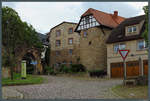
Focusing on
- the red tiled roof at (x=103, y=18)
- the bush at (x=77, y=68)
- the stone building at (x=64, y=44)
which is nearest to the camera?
the red tiled roof at (x=103, y=18)

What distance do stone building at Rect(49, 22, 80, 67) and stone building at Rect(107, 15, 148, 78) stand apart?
11.9 m

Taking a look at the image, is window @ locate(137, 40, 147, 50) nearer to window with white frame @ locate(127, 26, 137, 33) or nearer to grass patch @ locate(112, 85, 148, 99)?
window with white frame @ locate(127, 26, 137, 33)

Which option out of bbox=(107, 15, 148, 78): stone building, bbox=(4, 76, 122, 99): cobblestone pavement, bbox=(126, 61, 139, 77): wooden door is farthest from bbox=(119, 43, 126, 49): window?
bbox=(4, 76, 122, 99): cobblestone pavement

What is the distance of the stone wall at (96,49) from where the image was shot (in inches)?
1273

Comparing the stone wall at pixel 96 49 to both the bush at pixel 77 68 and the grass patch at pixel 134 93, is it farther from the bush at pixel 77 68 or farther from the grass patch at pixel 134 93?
the grass patch at pixel 134 93

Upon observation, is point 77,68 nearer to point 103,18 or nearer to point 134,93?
point 103,18

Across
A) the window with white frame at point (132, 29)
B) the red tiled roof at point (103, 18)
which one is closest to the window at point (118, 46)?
the window with white frame at point (132, 29)

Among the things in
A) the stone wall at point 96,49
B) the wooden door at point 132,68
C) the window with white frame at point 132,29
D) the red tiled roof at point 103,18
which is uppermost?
the red tiled roof at point 103,18

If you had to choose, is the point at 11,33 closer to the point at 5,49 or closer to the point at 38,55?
the point at 5,49

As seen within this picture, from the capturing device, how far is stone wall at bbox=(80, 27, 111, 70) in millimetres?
32344

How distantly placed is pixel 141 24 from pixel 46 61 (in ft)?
73.3

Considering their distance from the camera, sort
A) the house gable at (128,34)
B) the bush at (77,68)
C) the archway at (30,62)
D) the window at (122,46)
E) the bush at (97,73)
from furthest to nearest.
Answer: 1. the archway at (30,62)
2. the bush at (77,68)
3. the bush at (97,73)
4. the window at (122,46)
5. the house gable at (128,34)

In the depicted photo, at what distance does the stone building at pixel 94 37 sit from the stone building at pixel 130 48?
3187 millimetres

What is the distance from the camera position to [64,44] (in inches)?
1682
